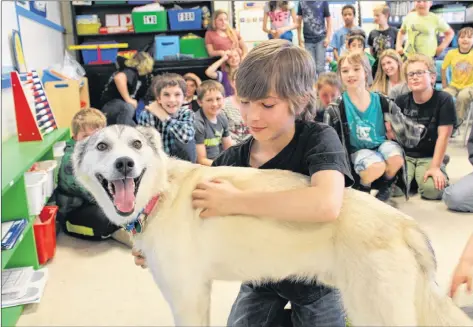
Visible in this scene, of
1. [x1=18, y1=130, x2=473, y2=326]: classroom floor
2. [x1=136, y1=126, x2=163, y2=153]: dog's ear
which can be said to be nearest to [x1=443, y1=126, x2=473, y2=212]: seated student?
[x1=18, y1=130, x2=473, y2=326]: classroom floor

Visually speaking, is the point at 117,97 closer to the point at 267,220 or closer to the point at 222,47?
the point at 222,47

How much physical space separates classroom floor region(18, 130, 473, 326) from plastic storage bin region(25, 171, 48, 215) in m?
0.33

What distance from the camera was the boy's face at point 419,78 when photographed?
134cm

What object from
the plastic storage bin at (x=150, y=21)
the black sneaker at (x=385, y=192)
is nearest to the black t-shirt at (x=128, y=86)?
the plastic storage bin at (x=150, y=21)

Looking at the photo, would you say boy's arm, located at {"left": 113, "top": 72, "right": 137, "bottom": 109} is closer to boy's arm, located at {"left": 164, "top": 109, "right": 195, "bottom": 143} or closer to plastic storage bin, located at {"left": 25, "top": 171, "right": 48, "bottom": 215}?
plastic storage bin, located at {"left": 25, "top": 171, "right": 48, "bottom": 215}

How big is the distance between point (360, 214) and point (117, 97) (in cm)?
281

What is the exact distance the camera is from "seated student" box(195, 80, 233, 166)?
207 cm

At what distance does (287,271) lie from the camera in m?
0.76

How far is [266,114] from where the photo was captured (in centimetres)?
73

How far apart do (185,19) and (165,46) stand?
1.42 feet

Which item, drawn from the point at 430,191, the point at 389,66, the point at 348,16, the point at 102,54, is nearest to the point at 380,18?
the point at 348,16

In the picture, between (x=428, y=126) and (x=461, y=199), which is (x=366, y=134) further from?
(x=461, y=199)

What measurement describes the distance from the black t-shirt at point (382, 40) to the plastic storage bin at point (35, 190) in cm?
326

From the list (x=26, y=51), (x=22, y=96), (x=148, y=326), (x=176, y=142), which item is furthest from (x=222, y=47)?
(x=148, y=326)
